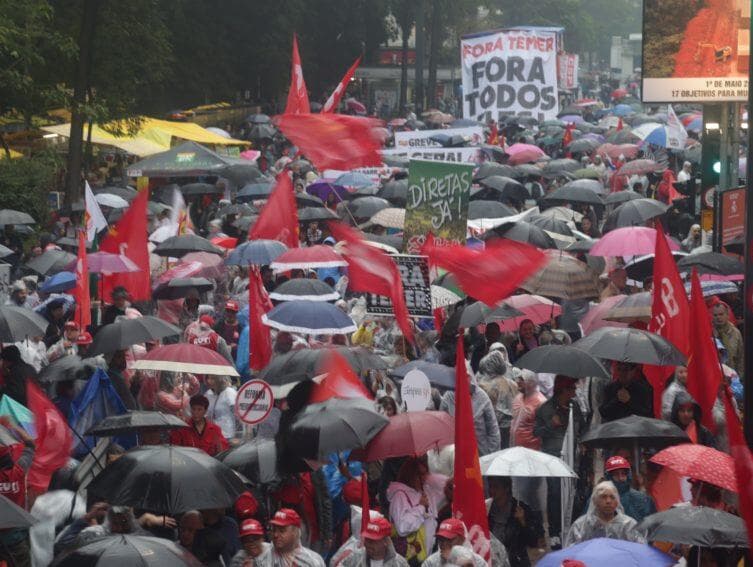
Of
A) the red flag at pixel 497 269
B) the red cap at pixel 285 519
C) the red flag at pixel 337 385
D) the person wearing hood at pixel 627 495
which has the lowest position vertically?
the person wearing hood at pixel 627 495

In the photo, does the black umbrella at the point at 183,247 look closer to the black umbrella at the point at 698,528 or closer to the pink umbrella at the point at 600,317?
the pink umbrella at the point at 600,317

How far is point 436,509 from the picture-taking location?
32.4 feet

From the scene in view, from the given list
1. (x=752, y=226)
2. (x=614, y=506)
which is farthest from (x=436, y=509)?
(x=752, y=226)

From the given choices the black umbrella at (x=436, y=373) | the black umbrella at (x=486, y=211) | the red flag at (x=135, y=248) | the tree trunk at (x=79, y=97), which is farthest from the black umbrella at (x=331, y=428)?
the tree trunk at (x=79, y=97)

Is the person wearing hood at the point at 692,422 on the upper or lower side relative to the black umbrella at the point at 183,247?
lower

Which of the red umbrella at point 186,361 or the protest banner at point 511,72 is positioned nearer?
the red umbrella at point 186,361

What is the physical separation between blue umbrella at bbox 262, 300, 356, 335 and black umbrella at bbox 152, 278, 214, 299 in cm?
241

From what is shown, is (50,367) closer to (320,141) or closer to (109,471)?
(320,141)

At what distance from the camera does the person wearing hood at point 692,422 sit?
10781 mm

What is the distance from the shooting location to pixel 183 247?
18.3m

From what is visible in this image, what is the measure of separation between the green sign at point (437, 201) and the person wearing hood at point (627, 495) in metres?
5.19

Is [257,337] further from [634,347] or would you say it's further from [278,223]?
[278,223]

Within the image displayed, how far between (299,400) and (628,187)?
1866cm

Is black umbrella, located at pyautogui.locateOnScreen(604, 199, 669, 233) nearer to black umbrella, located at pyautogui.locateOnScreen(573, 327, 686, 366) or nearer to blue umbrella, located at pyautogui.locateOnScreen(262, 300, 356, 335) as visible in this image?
blue umbrella, located at pyautogui.locateOnScreen(262, 300, 356, 335)
